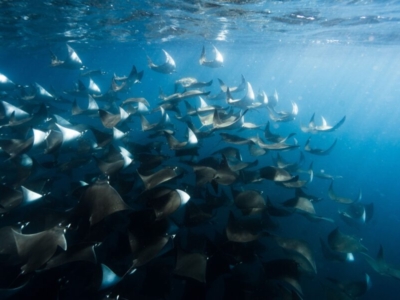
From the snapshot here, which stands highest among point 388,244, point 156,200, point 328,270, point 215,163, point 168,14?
point 168,14

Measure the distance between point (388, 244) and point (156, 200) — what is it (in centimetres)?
1216

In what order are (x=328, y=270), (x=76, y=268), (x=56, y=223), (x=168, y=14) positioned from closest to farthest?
1. (x=56, y=223)
2. (x=76, y=268)
3. (x=328, y=270)
4. (x=168, y=14)

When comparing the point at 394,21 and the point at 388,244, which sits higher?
the point at 394,21

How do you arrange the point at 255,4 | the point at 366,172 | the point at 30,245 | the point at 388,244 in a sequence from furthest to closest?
the point at 366,172 < the point at 255,4 < the point at 388,244 < the point at 30,245

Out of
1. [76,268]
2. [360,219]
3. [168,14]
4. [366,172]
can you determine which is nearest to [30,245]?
[76,268]

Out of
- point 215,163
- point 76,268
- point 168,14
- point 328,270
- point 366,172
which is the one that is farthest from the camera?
point 366,172

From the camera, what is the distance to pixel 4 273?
15.5 feet

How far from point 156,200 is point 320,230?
27.2 feet

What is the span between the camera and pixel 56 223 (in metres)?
4.65

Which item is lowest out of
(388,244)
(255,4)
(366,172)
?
(366,172)

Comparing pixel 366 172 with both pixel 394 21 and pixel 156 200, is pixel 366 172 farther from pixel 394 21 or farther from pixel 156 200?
pixel 156 200

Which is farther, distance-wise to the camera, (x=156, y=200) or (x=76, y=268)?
(x=76, y=268)

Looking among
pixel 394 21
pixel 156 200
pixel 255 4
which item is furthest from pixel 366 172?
pixel 156 200

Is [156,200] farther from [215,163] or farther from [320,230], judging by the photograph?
[320,230]
